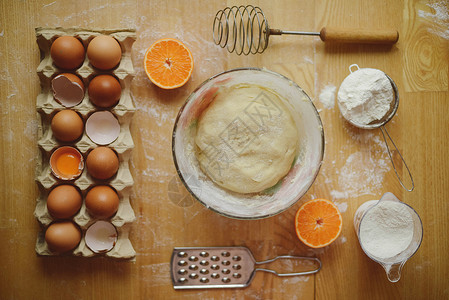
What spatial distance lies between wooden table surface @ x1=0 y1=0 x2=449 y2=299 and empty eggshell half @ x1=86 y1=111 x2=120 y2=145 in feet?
0.29

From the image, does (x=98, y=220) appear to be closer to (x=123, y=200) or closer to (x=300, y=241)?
(x=123, y=200)

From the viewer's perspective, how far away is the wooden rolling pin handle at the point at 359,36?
1276 mm

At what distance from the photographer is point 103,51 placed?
114cm

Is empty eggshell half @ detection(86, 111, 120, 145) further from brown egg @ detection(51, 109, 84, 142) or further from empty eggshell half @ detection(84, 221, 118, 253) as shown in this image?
empty eggshell half @ detection(84, 221, 118, 253)

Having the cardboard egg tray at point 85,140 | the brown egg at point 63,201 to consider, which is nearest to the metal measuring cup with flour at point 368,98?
the cardboard egg tray at point 85,140

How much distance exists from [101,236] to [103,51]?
0.62 m

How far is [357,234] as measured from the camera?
1.27m

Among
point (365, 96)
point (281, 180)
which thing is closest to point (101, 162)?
point (281, 180)

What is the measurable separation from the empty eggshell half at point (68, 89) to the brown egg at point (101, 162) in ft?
0.62

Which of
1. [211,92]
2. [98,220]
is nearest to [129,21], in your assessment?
[211,92]

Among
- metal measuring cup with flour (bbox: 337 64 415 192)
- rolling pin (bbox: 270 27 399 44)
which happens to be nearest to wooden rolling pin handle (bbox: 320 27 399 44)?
rolling pin (bbox: 270 27 399 44)

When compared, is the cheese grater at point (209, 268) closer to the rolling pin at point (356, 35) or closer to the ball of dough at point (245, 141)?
the ball of dough at point (245, 141)

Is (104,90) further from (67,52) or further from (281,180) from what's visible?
(281,180)

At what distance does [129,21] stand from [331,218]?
1009mm
